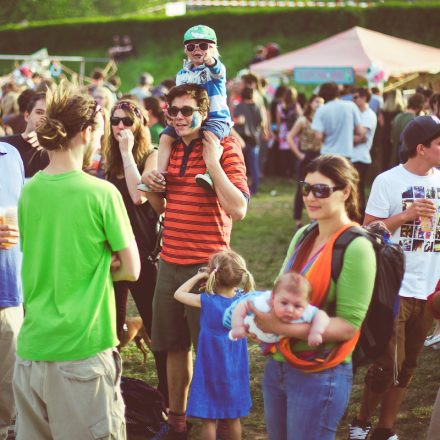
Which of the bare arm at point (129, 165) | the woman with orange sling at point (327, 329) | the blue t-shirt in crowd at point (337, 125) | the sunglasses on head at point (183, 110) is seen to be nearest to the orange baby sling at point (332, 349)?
the woman with orange sling at point (327, 329)

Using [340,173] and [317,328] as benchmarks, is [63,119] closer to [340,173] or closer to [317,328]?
[340,173]

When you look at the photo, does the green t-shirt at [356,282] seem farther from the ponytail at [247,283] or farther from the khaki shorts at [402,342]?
the khaki shorts at [402,342]

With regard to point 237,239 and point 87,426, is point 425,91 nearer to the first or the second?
point 237,239

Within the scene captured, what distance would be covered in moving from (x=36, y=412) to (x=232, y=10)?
102 feet

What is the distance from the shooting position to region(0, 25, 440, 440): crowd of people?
3385 millimetres

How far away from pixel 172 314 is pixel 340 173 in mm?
1788

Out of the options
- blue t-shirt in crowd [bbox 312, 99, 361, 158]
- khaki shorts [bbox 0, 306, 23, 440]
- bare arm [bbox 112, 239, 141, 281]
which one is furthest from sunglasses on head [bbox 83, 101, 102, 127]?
blue t-shirt in crowd [bbox 312, 99, 361, 158]

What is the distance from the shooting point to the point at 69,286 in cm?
345

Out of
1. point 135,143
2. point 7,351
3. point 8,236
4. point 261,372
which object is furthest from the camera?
point 261,372

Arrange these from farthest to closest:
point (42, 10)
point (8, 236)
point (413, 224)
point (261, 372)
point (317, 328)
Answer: point (42, 10) → point (261, 372) → point (413, 224) → point (8, 236) → point (317, 328)

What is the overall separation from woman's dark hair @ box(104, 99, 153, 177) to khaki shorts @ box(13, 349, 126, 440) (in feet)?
7.10

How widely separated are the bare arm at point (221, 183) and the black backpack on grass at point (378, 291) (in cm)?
119

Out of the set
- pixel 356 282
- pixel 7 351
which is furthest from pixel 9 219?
pixel 356 282

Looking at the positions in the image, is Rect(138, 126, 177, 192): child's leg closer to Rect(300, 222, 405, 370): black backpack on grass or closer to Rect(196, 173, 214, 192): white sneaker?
Rect(196, 173, 214, 192): white sneaker
